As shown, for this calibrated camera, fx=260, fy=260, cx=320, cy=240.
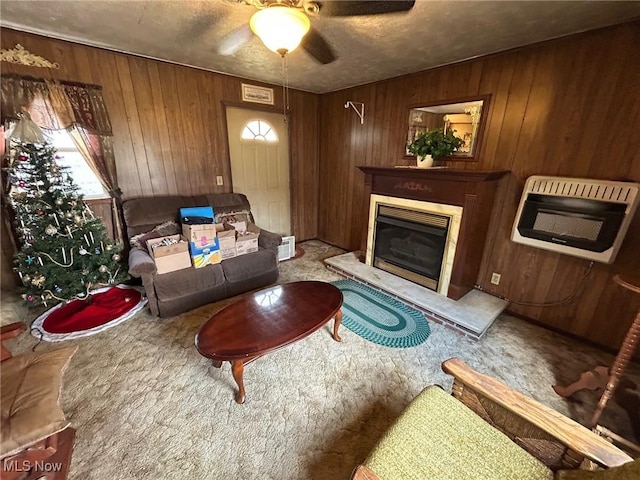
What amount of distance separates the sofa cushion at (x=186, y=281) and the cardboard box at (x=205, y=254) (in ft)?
0.17

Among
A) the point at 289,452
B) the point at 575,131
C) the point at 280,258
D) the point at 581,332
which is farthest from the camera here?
A: the point at 280,258

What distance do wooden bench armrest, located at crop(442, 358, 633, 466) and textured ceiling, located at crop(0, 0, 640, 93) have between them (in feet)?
7.08

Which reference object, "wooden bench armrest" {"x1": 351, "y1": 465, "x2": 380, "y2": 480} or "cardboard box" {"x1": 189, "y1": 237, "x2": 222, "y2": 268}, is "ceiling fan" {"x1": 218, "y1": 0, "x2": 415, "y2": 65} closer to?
"cardboard box" {"x1": 189, "y1": 237, "x2": 222, "y2": 268}

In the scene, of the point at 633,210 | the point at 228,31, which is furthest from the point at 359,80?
the point at 633,210

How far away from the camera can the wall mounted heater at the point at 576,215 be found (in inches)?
72.1

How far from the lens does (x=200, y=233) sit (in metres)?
2.49

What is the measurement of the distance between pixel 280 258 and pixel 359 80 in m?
2.55

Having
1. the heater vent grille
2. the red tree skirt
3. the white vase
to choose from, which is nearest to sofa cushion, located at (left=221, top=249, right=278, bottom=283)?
the red tree skirt

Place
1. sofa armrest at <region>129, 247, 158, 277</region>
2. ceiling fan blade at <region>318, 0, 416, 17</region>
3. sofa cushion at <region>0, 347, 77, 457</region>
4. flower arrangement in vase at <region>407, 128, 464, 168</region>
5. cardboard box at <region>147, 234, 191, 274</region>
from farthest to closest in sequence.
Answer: flower arrangement in vase at <region>407, 128, 464, 168</region>
cardboard box at <region>147, 234, 191, 274</region>
sofa armrest at <region>129, 247, 158, 277</region>
ceiling fan blade at <region>318, 0, 416, 17</region>
sofa cushion at <region>0, 347, 77, 457</region>

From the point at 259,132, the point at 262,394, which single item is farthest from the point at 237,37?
the point at 262,394

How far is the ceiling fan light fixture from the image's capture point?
1.33 meters

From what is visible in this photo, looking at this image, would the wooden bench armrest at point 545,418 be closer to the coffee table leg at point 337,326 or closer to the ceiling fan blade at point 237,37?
the coffee table leg at point 337,326

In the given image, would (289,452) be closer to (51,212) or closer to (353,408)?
(353,408)

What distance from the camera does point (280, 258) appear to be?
371 centimetres
